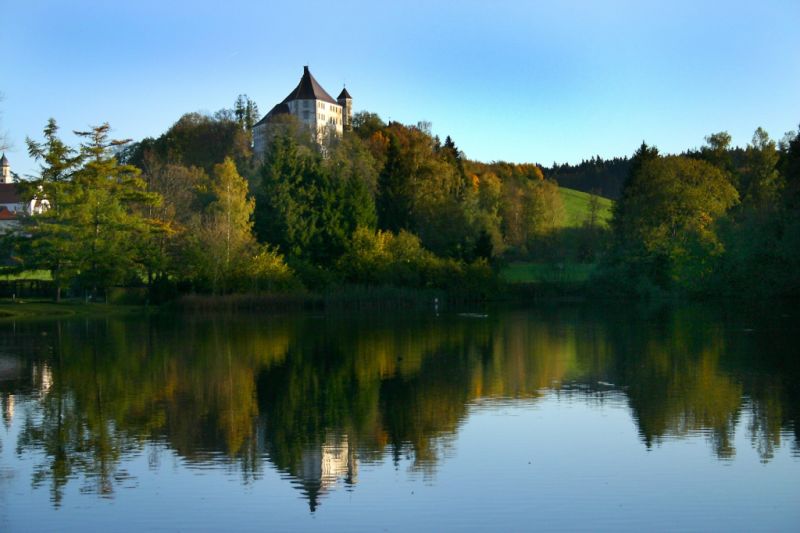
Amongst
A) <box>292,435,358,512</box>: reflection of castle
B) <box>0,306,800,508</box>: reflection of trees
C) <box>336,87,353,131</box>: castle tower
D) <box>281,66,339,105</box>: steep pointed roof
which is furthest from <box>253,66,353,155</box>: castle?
<box>292,435,358,512</box>: reflection of castle

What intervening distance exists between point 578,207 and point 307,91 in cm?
4307

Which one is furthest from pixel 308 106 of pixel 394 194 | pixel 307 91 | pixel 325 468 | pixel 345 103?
pixel 325 468

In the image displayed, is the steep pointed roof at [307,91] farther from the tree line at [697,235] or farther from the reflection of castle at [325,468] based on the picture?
the reflection of castle at [325,468]

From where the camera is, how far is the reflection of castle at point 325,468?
38.1 feet

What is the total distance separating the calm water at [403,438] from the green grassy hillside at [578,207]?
87.3 m

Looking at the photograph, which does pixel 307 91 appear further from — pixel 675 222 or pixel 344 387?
pixel 344 387

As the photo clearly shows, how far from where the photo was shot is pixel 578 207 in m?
128

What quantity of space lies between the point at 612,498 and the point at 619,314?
38174 mm

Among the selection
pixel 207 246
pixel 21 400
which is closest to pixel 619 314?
pixel 207 246

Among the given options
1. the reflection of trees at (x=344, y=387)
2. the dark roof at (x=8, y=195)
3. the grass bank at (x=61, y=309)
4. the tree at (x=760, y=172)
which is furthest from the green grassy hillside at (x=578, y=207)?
the reflection of trees at (x=344, y=387)

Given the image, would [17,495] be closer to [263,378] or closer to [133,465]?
[133,465]

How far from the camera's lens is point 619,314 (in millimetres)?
48062

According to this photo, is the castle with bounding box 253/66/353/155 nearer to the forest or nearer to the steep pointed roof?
the steep pointed roof

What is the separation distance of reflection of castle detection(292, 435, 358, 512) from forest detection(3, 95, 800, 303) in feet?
144
